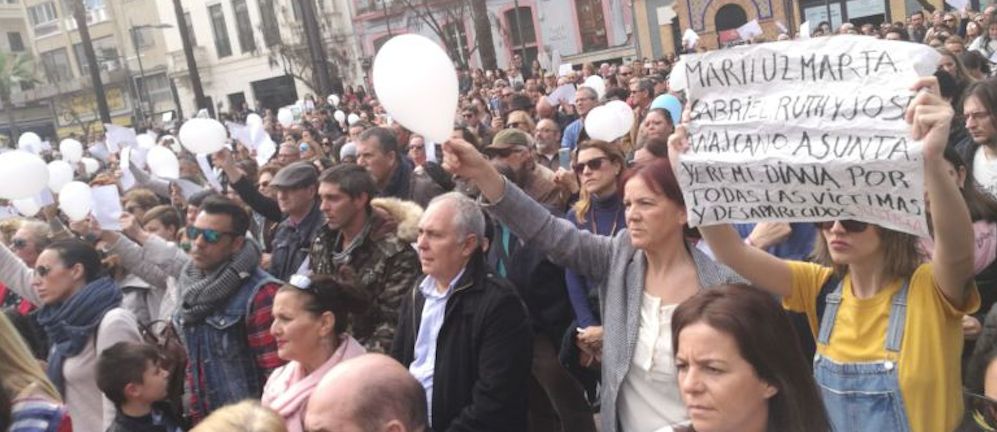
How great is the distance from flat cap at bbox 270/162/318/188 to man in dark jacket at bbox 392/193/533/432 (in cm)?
165

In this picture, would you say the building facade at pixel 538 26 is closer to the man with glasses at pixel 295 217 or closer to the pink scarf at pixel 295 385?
the man with glasses at pixel 295 217

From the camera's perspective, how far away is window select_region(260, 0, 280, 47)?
1542 inches

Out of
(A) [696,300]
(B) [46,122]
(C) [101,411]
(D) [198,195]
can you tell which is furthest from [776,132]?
(B) [46,122]

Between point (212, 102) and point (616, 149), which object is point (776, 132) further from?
point (212, 102)

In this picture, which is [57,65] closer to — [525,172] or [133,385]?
[525,172]

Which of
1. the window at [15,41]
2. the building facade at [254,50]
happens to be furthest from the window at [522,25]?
the window at [15,41]

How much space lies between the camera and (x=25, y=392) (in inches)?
91.4

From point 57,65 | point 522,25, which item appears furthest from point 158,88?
point 522,25

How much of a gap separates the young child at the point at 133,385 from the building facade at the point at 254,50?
35.1 metres

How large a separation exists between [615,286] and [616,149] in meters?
1.19

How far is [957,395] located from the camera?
2.28 m

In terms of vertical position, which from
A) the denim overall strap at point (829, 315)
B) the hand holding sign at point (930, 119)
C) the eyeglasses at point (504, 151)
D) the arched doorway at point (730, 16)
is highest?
the arched doorway at point (730, 16)

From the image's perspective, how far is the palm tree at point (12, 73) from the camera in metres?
44.3

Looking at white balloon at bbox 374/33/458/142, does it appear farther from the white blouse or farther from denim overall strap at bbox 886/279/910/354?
denim overall strap at bbox 886/279/910/354
